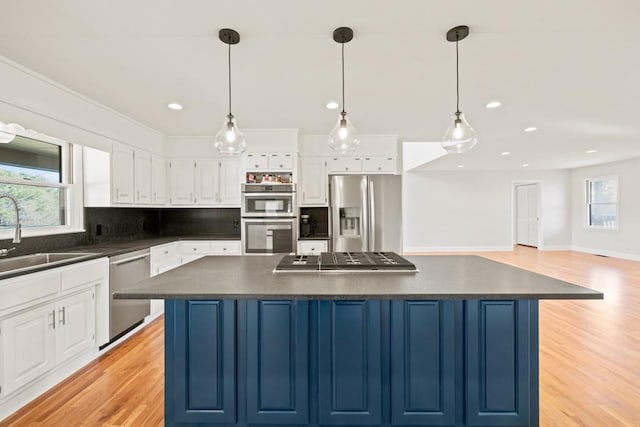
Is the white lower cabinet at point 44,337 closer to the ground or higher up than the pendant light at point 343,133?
closer to the ground

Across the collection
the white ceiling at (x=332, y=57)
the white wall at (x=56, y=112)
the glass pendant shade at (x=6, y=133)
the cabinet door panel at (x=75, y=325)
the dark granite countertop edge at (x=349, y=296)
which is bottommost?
the cabinet door panel at (x=75, y=325)

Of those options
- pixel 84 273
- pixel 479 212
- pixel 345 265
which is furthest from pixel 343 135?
pixel 479 212

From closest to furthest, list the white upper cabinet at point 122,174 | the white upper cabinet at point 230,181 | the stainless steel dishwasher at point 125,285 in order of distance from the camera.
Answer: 1. the stainless steel dishwasher at point 125,285
2. the white upper cabinet at point 122,174
3. the white upper cabinet at point 230,181

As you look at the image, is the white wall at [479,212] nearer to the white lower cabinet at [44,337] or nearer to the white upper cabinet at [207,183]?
the white upper cabinet at [207,183]

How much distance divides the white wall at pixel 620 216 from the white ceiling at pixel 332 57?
4852 mm

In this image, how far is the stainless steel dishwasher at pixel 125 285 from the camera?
283 centimetres

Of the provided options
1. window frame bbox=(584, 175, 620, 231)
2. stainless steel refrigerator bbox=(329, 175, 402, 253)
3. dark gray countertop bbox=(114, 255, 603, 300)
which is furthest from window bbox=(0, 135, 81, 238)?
window frame bbox=(584, 175, 620, 231)

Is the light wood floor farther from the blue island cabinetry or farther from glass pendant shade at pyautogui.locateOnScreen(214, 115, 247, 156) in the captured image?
glass pendant shade at pyautogui.locateOnScreen(214, 115, 247, 156)

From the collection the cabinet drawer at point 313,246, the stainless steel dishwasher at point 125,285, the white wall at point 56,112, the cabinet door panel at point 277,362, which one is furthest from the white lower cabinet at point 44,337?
the cabinet drawer at point 313,246

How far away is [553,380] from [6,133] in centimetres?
458

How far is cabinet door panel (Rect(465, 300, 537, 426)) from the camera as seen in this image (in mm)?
1687

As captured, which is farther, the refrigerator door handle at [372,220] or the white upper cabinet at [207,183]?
the white upper cabinet at [207,183]

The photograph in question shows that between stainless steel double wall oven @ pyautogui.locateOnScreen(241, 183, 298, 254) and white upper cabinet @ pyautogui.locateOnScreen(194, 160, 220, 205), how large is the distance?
1.79 feet

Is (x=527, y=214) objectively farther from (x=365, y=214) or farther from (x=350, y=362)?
(x=350, y=362)
